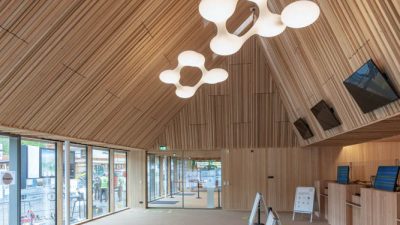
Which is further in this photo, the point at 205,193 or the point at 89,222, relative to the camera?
the point at 205,193

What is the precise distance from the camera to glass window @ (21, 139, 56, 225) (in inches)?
402

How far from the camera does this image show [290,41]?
9422 mm

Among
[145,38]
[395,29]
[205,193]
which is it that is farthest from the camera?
A: [205,193]

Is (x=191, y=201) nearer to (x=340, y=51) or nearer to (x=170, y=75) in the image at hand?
(x=170, y=75)

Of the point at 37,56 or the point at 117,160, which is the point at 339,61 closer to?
the point at 37,56

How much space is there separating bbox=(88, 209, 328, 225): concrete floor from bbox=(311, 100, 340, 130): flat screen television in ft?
14.3

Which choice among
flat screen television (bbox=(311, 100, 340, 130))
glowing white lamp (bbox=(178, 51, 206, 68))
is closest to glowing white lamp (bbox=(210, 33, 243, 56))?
glowing white lamp (bbox=(178, 51, 206, 68))

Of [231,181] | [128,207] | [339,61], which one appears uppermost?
[339,61]

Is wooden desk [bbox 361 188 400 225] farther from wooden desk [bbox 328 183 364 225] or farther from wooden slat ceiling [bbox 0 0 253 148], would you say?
wooden slat ceiling [bbox 0 0 253 148]

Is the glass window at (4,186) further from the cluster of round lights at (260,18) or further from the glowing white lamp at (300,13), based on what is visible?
the glowing white lamp at (300,13)

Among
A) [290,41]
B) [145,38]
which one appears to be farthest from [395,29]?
[145,38]

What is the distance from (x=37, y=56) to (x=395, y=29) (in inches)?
210

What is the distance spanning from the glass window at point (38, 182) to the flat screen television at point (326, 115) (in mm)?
7122

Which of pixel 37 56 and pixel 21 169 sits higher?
pixel 37 56
